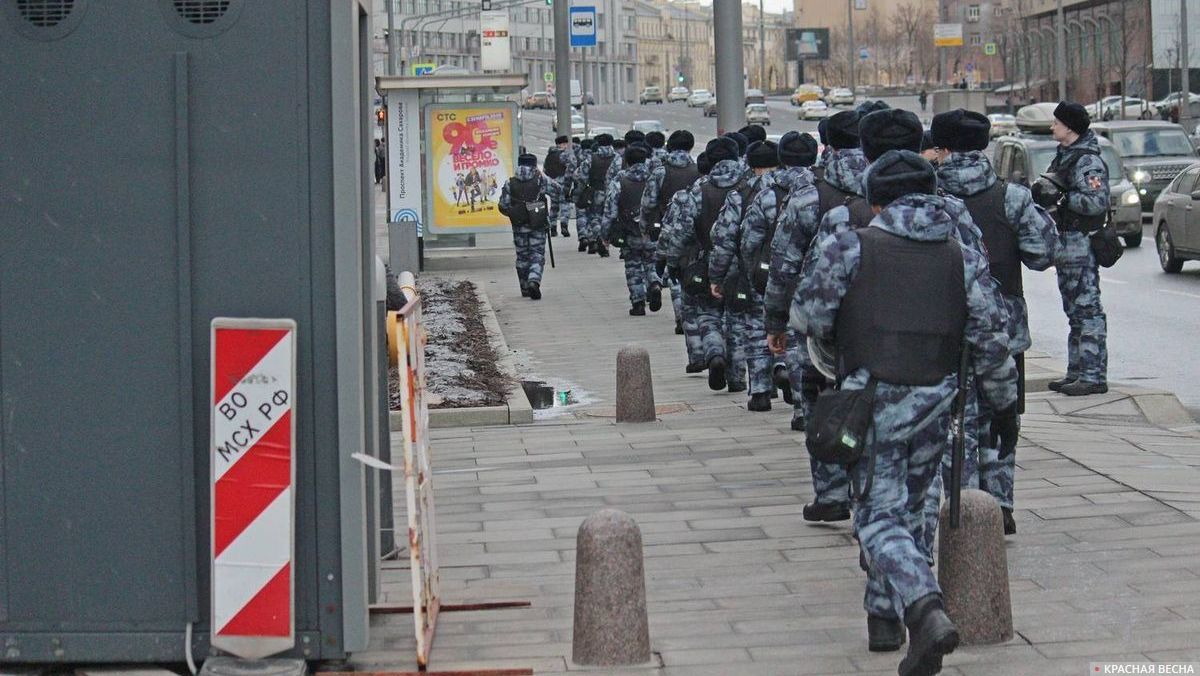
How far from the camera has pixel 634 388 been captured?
12.2m

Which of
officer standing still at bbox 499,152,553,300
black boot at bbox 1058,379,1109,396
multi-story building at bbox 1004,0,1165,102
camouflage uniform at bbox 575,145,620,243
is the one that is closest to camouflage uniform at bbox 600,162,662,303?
officer standing still at bbox 499,152,553,300

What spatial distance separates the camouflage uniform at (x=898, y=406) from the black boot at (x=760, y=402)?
6242 mm

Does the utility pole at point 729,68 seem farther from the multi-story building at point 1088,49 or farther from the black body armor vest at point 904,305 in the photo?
the multi-story building at point 1088,49

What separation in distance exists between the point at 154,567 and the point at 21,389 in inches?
28.3

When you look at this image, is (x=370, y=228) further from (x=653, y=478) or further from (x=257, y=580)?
(x=653, y=478)

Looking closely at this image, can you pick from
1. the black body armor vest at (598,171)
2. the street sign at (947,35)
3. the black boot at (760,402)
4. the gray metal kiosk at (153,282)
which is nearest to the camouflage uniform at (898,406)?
the gray metal kiosk at (153,282)

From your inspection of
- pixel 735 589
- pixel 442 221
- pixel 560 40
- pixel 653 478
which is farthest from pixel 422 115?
pixel 735 589

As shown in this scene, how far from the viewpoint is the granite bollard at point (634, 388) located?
1211 centimetres

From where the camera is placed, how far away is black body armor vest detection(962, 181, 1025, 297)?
8.43m

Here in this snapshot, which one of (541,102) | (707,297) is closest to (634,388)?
(707,297)

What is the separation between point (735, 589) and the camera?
7355 millimetres

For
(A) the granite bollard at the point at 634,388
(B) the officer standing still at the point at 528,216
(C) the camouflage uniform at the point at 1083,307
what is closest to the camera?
(A) the granite bollard at the point at 634,388

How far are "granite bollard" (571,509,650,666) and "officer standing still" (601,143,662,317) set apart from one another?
1368cm

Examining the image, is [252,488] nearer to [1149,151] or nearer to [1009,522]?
[1009,522]
